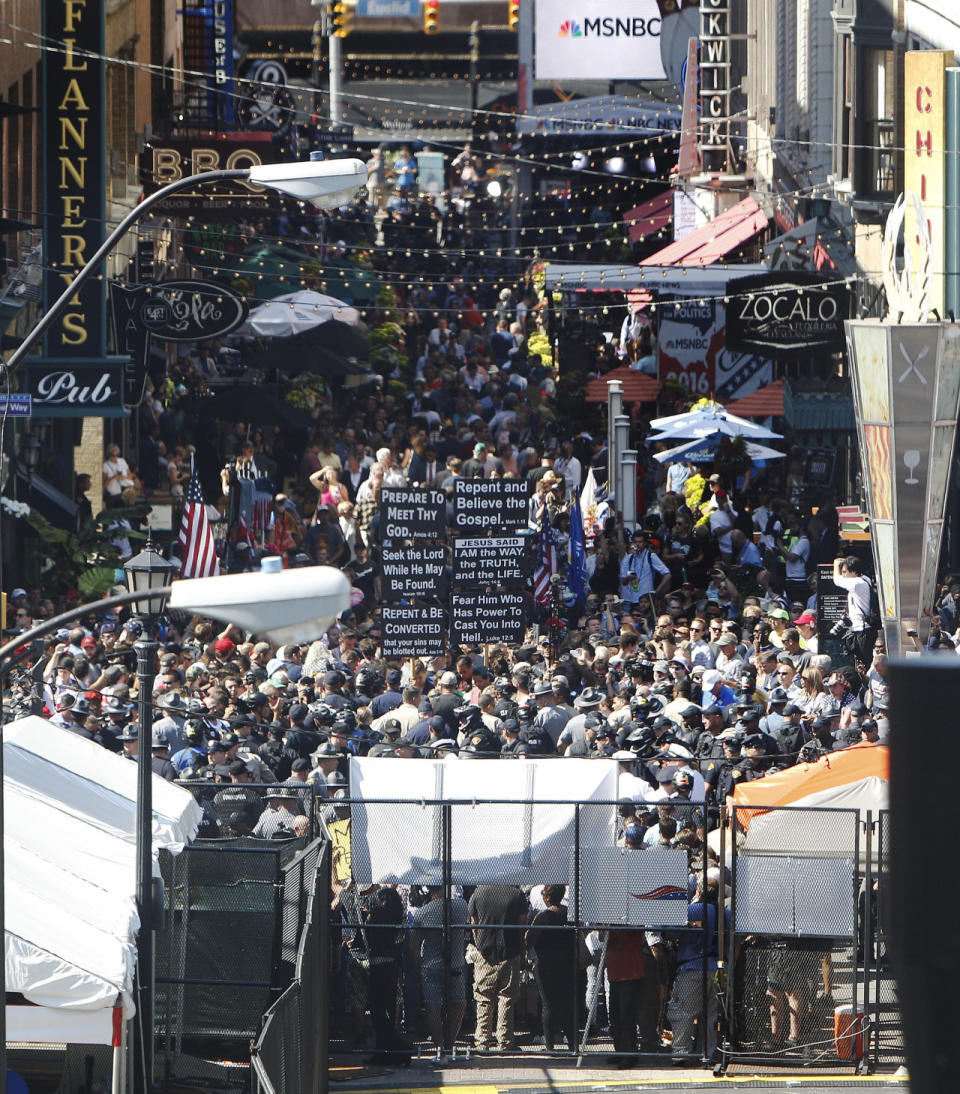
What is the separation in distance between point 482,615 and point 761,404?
14.4 meters

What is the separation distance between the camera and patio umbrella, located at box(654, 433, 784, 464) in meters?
28.1

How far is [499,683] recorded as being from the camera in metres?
17.8

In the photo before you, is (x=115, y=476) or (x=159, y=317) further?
(x=159, y=317)

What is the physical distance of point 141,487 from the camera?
2798cm

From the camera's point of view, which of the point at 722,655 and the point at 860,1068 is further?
the point at 722,655

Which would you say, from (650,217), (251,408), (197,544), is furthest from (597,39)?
(197,544)

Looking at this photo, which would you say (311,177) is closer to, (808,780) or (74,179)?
(808,780)

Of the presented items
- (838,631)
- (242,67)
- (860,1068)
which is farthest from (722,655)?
(242,67)

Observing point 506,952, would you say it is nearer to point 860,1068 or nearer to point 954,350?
point 860,1068

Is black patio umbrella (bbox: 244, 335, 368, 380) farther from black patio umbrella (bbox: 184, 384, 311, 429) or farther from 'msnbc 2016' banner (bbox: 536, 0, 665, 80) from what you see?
'msnbc 2016' banner (bbox: 536, 0, 665, 80)

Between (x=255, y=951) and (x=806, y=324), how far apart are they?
58.7ft

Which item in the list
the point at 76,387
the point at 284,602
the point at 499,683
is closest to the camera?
the point at 284,602

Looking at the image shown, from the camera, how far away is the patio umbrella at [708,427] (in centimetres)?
2812

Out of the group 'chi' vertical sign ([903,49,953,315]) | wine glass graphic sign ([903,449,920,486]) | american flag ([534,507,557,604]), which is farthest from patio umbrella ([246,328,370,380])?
wine glass graphic sign ([903,449,920,486])
